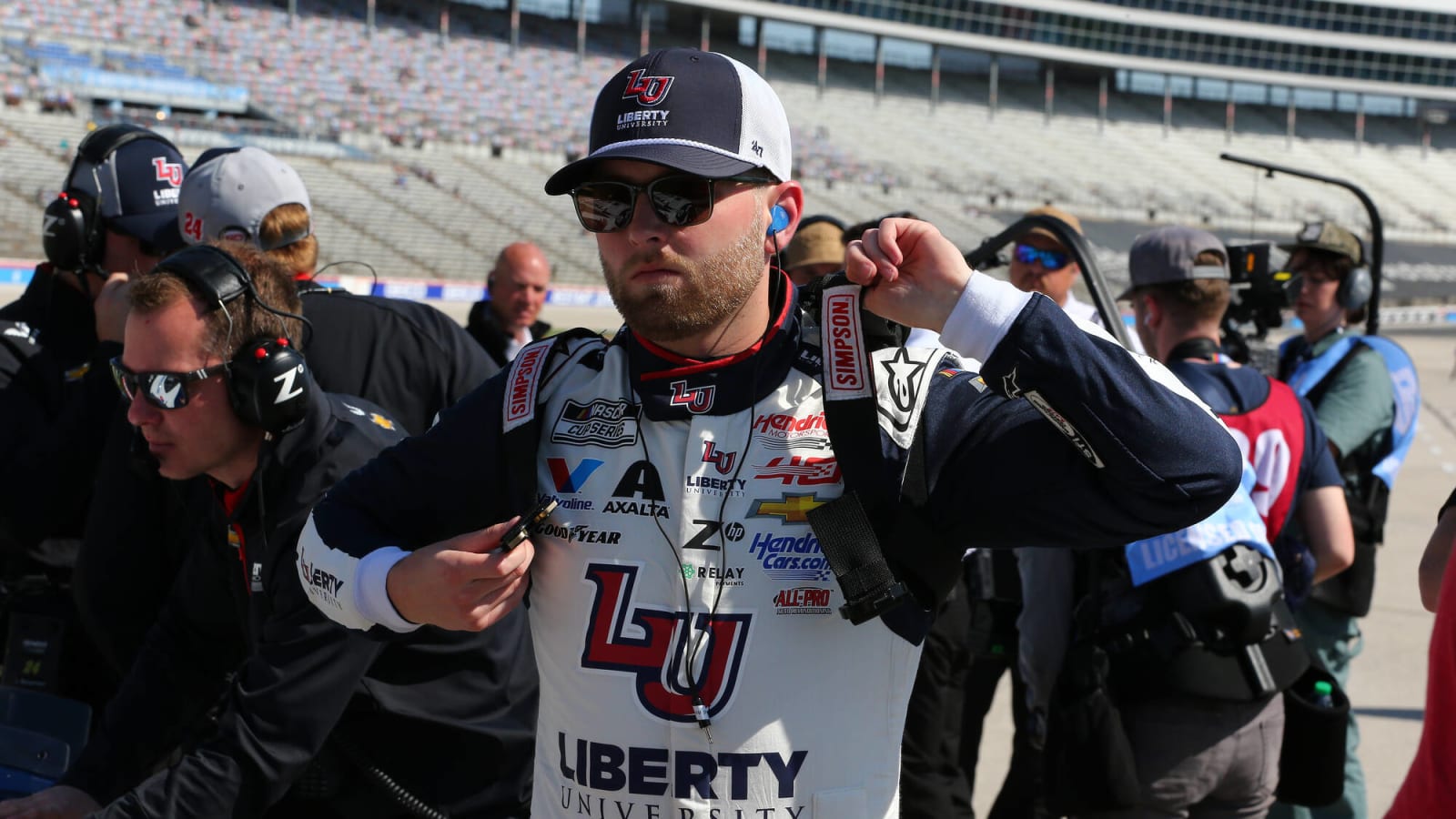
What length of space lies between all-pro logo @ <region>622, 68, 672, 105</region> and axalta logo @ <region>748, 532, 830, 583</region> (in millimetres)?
585

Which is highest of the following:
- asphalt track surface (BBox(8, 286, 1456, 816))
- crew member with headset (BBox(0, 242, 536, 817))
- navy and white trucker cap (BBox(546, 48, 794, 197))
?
navy and white trucker cap (BBox(546, 48, 794, 197))

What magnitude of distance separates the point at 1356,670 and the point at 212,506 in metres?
5.60

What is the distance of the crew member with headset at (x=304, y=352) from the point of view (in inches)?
109

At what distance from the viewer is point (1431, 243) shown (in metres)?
50.6

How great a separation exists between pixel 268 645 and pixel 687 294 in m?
1.01

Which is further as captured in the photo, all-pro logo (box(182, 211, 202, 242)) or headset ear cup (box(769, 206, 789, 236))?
all-pro logo (box(182, 211, 202, 242))

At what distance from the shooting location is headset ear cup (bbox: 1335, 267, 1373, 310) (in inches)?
180

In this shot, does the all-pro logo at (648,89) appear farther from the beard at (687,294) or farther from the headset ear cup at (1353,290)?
the headset ear cup at (1353,290)

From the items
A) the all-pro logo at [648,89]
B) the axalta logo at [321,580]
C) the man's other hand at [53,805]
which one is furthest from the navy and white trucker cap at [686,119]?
the man's other hand at [53,805]

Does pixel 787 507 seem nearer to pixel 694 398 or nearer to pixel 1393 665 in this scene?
pixel 694 398

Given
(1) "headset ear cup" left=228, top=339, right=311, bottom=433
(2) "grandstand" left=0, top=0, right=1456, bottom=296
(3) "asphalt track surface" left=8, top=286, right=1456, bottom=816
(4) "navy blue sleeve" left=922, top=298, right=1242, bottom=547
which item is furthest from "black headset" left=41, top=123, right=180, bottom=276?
(2) "grandstand" left=0, top=0, right=1456, bottom=296

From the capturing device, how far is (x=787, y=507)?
164 cm

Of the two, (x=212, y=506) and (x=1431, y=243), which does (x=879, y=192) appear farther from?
(x=212, y=506)

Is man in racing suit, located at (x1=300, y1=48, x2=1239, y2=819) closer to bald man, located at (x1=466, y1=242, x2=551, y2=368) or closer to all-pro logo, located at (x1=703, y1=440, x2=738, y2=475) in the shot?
all-pro logo, located at (x1=703, y1=440, x2=738, y2=475)
